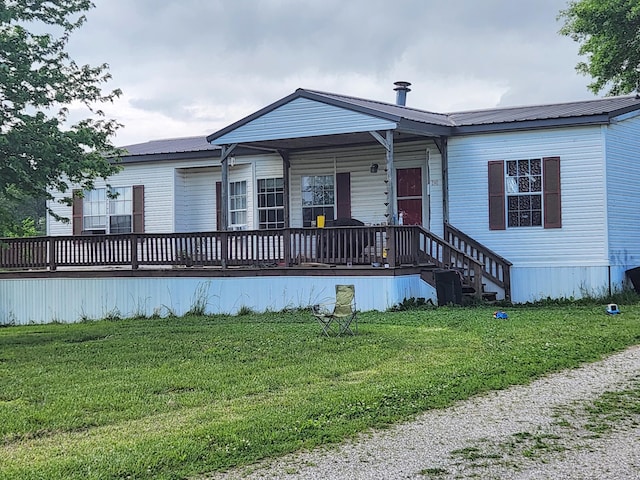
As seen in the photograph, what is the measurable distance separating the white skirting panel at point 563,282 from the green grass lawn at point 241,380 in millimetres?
2166

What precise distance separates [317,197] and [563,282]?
6121 mm

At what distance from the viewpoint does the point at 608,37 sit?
25359mm

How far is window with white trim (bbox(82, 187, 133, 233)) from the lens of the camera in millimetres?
21438

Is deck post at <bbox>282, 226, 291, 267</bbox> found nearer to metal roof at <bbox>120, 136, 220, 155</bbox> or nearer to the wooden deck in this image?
the wooden deck

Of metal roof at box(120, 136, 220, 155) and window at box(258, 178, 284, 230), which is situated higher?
metal roof at box(120, 136, 220, 155)

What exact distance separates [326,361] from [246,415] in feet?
9.00

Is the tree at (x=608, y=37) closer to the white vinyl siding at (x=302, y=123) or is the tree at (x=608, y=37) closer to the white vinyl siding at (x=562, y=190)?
the white vinyl siding at (x=562, y=190)

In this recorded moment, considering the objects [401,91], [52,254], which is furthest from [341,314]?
[401,91]

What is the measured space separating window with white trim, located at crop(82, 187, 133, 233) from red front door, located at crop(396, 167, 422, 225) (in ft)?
24.4

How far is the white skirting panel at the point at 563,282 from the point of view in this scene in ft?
52.6

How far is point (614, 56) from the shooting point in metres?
25.5

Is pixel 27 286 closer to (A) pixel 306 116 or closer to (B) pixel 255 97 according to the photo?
(A) pixel 306 116

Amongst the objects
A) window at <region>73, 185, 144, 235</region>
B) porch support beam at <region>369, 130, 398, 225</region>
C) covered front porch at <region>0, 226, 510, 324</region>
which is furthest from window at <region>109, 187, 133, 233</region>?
porch support beam at <region>369, 130, 398, 225</region>

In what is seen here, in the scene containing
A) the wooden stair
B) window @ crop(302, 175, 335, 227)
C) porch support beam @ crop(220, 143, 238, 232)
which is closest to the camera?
the wooden stair
